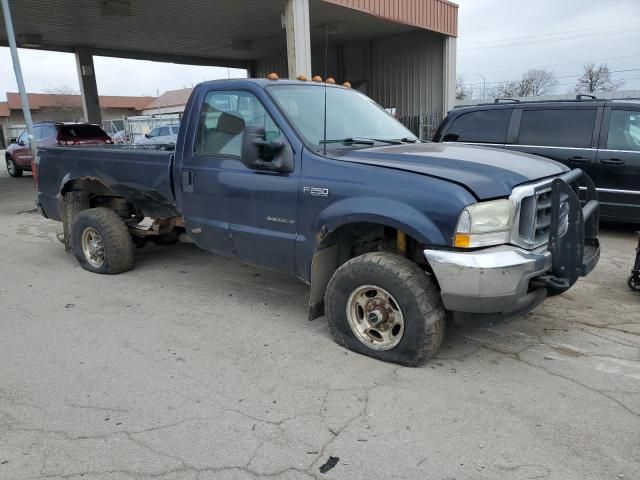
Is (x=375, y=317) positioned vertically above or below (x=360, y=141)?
below

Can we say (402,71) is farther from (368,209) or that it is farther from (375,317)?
(375,317)

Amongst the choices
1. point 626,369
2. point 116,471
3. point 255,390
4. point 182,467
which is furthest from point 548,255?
point 116,471

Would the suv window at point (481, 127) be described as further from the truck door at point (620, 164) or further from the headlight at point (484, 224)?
the headlight at point (484, 224)

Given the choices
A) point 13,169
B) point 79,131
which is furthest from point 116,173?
point 13,169

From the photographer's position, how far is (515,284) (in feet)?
10.3

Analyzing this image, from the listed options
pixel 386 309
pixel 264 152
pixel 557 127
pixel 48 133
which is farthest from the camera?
pixel 48 133

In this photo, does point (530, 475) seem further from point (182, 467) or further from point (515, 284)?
point (182, 467)

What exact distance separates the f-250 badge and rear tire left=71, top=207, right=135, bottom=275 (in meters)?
2.87

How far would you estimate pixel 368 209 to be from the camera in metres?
3.45

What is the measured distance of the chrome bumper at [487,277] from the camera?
3.09 meters

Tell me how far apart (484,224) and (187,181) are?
2.77m

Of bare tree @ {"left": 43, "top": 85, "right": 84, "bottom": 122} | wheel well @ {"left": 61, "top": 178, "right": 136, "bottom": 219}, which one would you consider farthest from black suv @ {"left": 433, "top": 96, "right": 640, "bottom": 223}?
bare tree @ {"left": 43, "top": 85, "right": 84, "bottom": 122}

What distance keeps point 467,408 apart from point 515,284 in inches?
31.2

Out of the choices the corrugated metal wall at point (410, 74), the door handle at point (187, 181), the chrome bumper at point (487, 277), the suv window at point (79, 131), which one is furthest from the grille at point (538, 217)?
the suv window at point (79, 131)
